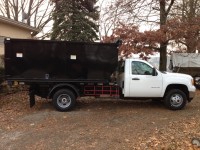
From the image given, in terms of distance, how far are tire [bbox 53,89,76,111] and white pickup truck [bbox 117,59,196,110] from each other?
78.6 inches

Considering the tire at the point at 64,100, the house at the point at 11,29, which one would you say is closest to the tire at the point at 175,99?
the tire at the point at 64,100

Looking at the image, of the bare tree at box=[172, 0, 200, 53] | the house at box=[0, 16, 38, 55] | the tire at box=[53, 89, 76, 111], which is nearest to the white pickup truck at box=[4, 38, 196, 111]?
the tire at box=[53, 89, 76, 111]

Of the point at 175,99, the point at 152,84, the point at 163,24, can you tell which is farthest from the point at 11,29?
the point at 175,99

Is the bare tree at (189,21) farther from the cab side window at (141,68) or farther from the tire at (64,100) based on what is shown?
the tire at (64,100)

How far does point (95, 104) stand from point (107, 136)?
477 cm

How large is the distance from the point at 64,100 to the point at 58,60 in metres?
1.52

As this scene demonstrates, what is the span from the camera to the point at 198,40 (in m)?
23.2

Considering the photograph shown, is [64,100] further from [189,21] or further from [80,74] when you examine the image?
[189,21]

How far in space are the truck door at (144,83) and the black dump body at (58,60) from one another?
0.88 m

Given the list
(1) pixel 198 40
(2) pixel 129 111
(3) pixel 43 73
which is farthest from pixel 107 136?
(1) pixel 198 40

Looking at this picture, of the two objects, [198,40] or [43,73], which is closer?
[43,73]

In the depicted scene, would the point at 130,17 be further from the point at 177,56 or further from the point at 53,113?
the point at 53,113

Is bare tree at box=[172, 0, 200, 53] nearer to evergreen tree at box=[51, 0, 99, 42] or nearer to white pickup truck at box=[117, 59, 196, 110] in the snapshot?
evergreen tree at box=[51, 0, 99, 42]

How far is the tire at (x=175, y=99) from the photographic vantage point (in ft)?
39.8
